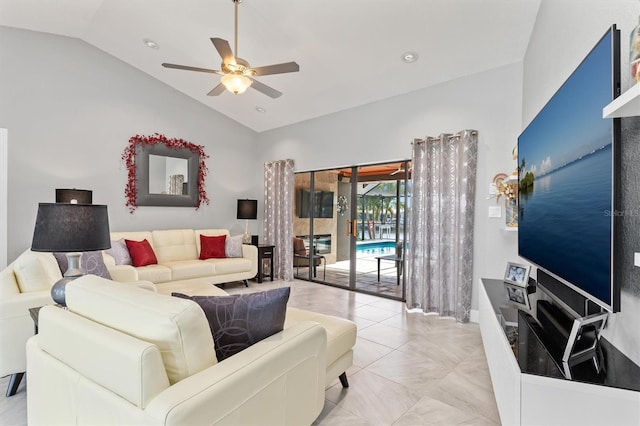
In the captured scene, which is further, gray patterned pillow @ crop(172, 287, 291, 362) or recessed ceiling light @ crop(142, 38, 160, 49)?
recessed ceiling light @ crop(142, 38, 160, 49)

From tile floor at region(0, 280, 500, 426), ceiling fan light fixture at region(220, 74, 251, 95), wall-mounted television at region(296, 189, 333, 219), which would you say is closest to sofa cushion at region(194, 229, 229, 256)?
wall-mounted television at region(296, 189, 333, 219)

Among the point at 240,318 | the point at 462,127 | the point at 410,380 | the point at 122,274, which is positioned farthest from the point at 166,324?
the point at 462,127

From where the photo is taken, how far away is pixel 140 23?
4.01 meters

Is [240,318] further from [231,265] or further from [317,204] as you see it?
[317,204]

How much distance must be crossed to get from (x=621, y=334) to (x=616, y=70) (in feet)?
3.56

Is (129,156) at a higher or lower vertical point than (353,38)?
lower

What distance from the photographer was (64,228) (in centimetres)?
187

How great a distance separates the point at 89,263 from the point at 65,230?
123 cm

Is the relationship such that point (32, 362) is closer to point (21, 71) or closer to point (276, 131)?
point (21, 71)

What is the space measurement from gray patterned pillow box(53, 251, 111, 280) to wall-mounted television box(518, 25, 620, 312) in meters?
3.52

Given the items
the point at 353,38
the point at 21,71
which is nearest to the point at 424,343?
the point at 353,38

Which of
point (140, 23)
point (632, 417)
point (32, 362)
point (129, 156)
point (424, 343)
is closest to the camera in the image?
point (632, 417)

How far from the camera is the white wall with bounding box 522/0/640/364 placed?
50.4 inches

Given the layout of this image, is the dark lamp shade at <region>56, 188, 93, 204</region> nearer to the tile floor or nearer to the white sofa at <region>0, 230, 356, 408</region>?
the white sofa at <region>0, 230, 356, 408</region>
